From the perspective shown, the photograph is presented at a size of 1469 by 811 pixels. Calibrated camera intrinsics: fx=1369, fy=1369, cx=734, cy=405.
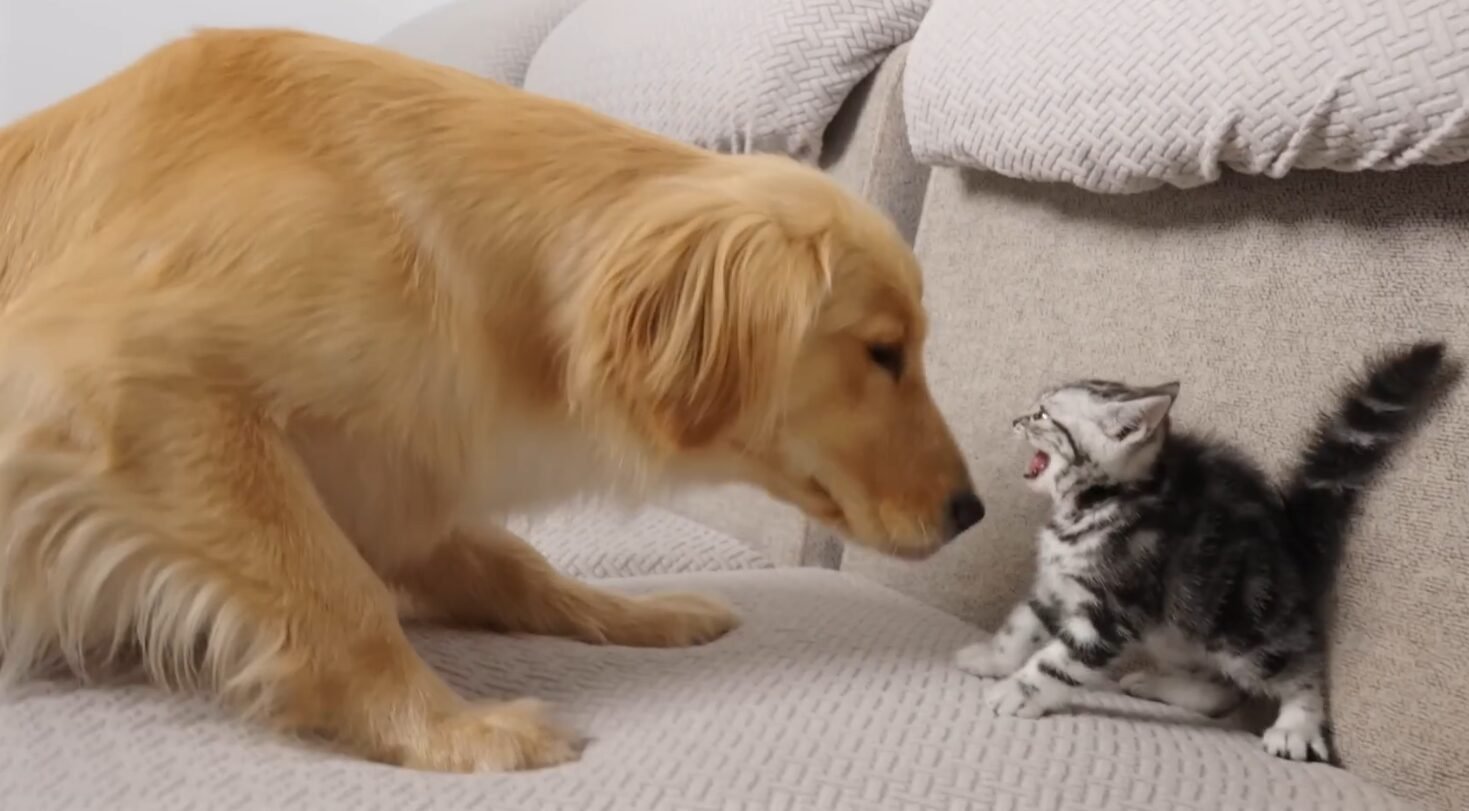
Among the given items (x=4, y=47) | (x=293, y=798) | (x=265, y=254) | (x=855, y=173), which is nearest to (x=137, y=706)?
(x=293, y=798)

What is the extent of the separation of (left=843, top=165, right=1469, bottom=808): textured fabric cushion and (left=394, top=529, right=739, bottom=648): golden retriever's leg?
0.90 feet

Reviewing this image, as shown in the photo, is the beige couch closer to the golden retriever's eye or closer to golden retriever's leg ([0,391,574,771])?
the golden retriever's eye

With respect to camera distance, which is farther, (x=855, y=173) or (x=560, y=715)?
(x=855, y=173)

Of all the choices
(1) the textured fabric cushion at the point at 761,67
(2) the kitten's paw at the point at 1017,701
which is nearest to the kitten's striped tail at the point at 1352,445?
(2) the kitten's paw at the point at 1017,701

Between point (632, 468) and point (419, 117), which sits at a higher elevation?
point (419, 117)

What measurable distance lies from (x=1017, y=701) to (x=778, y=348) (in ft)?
1.09

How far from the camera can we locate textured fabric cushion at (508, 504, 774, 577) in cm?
163

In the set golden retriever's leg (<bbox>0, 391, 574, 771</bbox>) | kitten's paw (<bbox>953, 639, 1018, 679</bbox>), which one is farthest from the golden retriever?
kitten's paw (<bbox>953, 639, 1018, 679</bbox>)

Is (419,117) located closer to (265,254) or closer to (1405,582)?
(265,254)

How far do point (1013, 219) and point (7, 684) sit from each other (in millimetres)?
1039

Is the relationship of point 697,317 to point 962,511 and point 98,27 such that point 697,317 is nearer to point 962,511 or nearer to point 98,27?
point 962,511

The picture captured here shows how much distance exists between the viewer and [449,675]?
1.20 m

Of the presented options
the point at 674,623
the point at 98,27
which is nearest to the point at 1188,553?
the point at 674,623

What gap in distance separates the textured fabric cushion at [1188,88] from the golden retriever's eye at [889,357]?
243 mm
